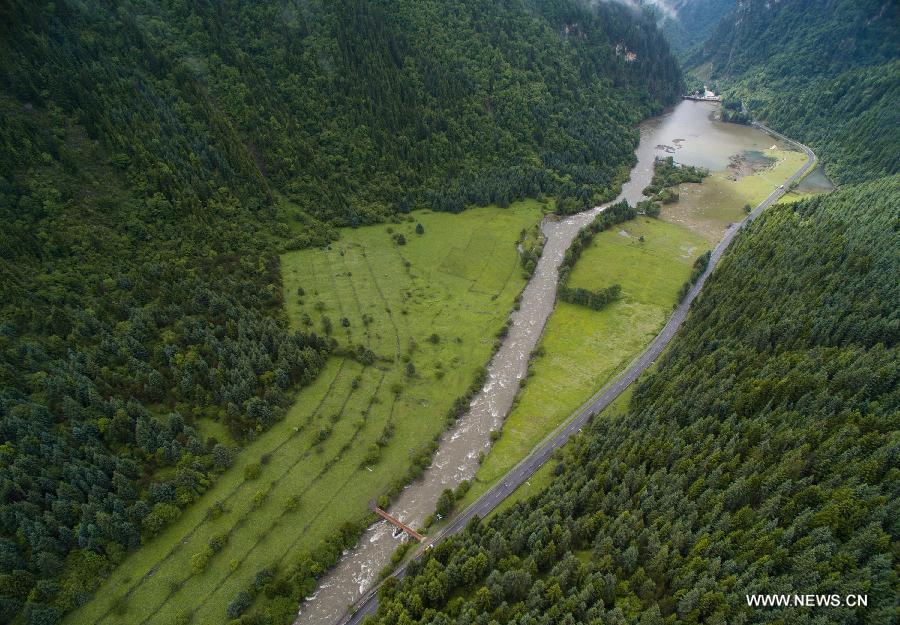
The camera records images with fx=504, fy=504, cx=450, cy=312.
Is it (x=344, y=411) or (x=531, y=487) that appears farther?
(x=344, y=411)

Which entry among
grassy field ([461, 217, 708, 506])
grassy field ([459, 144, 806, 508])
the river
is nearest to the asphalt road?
grassy field ([459, 144, 806, 508])

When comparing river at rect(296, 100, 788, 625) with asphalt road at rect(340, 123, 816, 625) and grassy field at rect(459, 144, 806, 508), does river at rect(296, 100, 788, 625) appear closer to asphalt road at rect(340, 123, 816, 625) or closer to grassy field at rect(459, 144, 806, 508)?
asphalt road at rect(340, 123, 816, 625)

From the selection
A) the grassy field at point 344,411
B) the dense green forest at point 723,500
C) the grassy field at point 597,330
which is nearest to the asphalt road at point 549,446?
the grassy field at point 597,330

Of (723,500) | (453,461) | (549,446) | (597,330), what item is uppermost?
(723,500)

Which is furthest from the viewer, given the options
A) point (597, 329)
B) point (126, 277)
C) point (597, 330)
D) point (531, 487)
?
point (597, 329)

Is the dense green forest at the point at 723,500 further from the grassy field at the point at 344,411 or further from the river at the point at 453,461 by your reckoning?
the grassy field at the point at 344,411

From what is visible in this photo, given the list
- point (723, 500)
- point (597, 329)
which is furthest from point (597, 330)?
point (723, 500)

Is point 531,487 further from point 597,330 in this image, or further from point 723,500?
point 597,330

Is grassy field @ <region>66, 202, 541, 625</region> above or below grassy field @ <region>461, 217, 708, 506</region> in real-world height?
below
